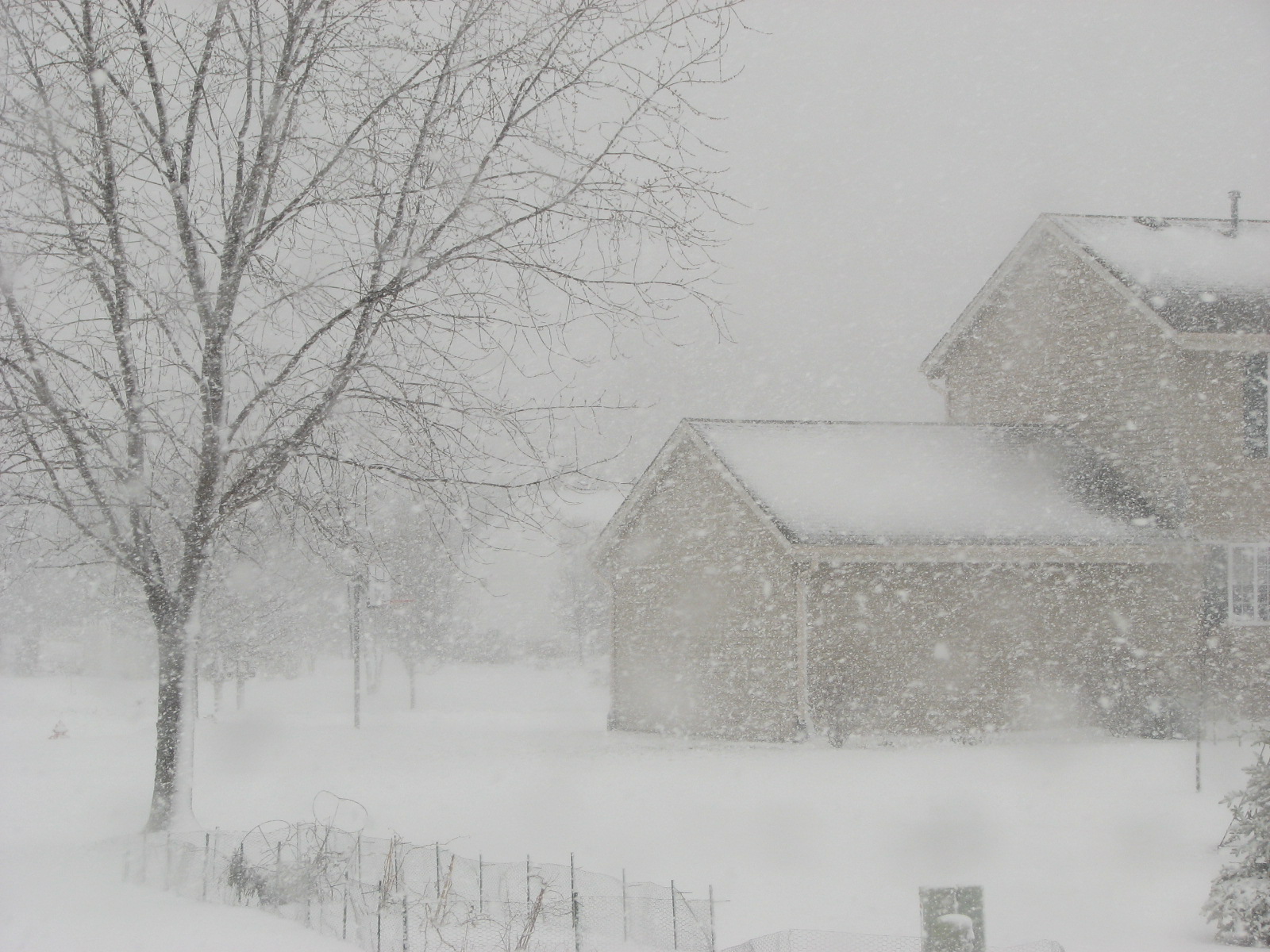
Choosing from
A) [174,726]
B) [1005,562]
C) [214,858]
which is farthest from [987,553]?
[214,858]

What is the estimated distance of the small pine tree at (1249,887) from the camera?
21.6ft

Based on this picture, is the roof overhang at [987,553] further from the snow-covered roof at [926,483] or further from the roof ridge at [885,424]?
the roof ridge at [885,424]

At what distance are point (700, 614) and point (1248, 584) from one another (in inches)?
353

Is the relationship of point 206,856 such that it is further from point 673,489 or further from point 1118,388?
point 1118,388

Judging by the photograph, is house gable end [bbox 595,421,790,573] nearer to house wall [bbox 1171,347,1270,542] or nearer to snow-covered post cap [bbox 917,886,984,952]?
house wall [bbox 1171,347,1270,542]

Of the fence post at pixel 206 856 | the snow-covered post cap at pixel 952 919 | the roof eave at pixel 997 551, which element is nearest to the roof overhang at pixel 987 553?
the roof eave at pixel 997 551

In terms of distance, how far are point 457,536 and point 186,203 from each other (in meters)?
33.7

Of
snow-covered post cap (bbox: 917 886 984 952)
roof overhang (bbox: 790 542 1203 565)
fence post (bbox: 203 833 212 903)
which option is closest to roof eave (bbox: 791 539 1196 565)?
roof overhang (bbox: 790 542 1203 565)

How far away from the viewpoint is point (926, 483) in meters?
18.3

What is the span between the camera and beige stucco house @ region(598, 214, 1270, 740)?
16.8m

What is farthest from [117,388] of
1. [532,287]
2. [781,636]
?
[781,636]

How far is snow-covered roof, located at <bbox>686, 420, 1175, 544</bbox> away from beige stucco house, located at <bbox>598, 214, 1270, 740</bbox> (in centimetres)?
5

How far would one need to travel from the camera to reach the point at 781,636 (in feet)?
56.0

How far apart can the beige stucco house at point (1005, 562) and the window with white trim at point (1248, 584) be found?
0.04 m
